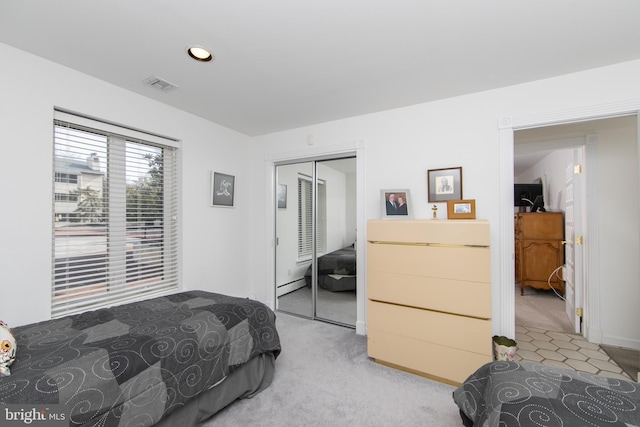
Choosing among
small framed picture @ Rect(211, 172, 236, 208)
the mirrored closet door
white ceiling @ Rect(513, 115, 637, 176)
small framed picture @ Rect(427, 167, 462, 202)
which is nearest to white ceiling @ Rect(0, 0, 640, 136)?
small framed picture @ Rect(427, 167, 462, 202)

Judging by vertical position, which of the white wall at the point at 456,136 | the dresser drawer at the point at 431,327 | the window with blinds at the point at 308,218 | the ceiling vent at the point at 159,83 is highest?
the ceiling vent at the point at 159,83

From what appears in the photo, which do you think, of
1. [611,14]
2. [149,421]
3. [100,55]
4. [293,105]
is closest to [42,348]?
[149,421]

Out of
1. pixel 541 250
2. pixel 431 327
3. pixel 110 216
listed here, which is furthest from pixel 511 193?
pixel 110 216

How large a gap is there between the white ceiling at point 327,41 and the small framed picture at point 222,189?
1048 millimetres

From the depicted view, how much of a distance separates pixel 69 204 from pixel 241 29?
1.98 metres

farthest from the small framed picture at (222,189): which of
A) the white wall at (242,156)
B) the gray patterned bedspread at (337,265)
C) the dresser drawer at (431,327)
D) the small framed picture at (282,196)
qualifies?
the dresser drawer at (431,327)

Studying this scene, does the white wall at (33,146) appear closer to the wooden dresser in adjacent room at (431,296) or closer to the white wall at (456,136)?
the white wall at (456,136)

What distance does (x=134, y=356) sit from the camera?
146 centimetres

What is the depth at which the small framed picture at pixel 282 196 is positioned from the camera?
3.87m

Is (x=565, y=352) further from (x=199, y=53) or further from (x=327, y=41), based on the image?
(x=199, y=53)

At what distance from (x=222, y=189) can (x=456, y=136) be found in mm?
2729

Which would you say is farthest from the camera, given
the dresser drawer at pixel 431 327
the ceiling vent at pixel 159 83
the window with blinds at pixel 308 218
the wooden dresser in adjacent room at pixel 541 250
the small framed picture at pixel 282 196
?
the wooden dresser in adjacent room at pixel 541 250

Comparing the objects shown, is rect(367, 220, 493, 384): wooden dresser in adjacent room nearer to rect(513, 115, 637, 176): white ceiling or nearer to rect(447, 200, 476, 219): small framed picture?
rect(447, 200, 476, 219): small framed picture

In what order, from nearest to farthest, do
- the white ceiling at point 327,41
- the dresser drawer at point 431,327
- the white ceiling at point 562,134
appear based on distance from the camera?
the white ceiling at point 327,41
the dresser drawer at point 431,327
the white ceiling at point 562,134
